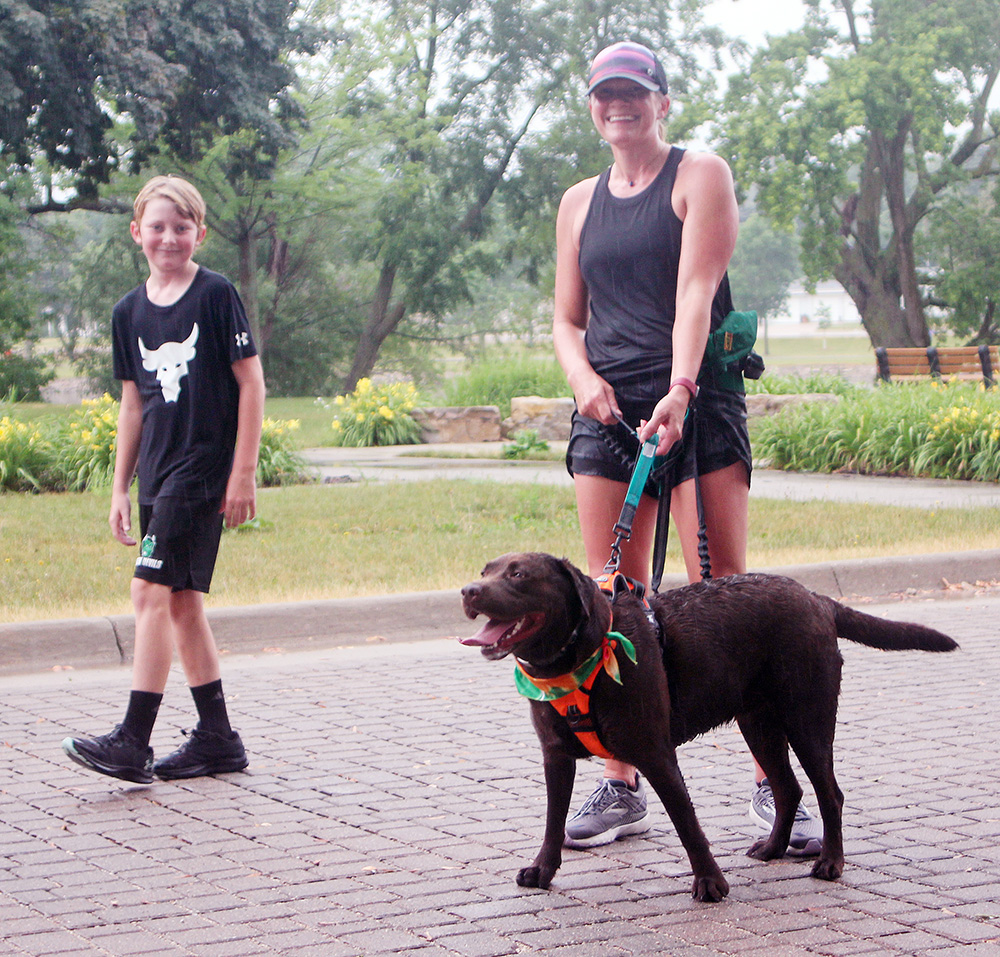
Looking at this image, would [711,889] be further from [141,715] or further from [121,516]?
[121,516]

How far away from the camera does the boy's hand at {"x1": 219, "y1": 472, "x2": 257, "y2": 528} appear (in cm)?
455

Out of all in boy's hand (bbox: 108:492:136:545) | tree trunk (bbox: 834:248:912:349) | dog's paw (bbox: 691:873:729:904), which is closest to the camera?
dog's paw (bbox: 691:873:729:904)

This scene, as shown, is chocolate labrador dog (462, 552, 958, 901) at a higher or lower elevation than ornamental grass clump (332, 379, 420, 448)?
lower

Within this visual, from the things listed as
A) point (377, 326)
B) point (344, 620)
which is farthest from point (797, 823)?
point (377, 326)

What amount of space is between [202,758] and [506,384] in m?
19.2

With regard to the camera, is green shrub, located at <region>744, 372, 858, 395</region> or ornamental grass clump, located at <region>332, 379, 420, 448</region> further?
ornamental grass clump, located at <region>332, 379, 420, 448</region>

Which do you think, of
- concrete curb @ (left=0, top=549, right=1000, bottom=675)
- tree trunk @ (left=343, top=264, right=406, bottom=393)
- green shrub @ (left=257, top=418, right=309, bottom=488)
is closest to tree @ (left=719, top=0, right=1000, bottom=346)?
tree trunk @ (left=343, top=264, right=406, bottom=393)

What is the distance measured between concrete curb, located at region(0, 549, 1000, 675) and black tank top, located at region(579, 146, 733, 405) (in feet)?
10.7

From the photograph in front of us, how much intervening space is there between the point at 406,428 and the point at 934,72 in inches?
814

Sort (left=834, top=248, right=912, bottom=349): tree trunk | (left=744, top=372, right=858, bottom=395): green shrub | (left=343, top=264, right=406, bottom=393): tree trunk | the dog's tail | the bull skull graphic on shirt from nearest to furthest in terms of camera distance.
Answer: the dog's tail
the bull skull graphic on shirt
(left=744, top=372, right=858, bottom=395): green shrub
(left=834, top=248, right=912, bottom=349): tree trunk
(left=343, top=264, right=406, bottom=393): tree trunk

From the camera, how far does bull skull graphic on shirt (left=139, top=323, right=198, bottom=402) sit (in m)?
4.57

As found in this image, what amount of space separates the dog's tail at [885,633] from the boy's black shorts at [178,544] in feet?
7.00

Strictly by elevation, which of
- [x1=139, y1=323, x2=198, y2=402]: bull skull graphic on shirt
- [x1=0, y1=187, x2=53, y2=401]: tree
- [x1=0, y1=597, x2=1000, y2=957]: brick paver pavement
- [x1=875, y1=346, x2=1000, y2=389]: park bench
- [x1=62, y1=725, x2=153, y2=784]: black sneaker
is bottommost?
[x1=0, y1=597, x2=1000, y2=957]: brick paver pavement

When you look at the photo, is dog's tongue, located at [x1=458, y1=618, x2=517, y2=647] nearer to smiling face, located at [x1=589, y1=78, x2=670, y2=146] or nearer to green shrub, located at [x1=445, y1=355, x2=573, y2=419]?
smiling face, located at [x1=589, y1=78, x2=670, y2=146]
